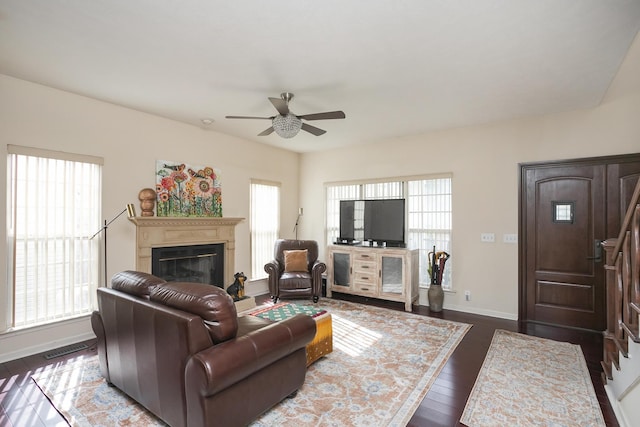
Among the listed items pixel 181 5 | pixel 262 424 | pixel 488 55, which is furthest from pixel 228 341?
pixel 488 55

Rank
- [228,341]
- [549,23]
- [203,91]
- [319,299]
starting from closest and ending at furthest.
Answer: [228,341]
[549,23]
[203,91]
[319,299]

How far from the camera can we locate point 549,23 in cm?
231

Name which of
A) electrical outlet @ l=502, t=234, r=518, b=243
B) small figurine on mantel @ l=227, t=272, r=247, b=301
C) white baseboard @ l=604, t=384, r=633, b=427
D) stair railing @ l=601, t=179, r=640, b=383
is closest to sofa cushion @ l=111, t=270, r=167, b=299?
small figurine on mantel @ l=227, t=272, r=247, b=301

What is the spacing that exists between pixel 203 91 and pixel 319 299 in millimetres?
3645

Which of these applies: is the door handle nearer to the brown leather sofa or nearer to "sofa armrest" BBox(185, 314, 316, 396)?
the brown leather sofa

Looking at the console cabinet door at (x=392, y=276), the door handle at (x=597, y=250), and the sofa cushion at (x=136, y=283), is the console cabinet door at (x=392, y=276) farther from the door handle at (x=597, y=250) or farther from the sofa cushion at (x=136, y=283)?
the sofa cushion at (x=136, y=283)

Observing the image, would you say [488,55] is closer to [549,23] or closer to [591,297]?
[549,23]

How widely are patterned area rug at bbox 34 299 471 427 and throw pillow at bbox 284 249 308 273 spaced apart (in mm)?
1630

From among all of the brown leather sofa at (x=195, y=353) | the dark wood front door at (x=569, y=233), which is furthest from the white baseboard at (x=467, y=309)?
the brown leather sofa at (x=195, y=353)

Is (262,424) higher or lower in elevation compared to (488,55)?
lower

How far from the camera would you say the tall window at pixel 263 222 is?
230 inches

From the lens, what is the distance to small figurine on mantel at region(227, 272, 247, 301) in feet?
16.0

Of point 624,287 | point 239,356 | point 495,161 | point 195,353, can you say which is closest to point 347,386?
point 239,356

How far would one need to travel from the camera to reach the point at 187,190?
15.6 feet
